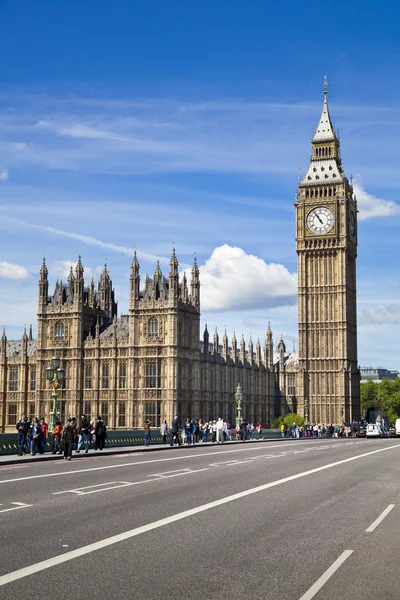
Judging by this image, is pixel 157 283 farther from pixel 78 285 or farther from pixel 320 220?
pixel 320 220

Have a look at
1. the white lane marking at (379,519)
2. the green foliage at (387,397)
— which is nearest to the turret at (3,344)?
the green foliage at (387,397)

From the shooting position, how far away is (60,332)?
292 ft

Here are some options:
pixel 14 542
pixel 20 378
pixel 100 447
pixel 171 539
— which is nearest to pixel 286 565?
pixel 171 539

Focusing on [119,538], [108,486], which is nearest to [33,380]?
[108,486]

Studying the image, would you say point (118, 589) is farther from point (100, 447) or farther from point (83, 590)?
point (100, 447)

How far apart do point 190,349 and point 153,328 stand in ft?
14.9

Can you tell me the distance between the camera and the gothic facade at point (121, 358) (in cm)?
8262

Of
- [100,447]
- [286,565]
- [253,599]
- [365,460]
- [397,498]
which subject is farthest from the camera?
[100,447]

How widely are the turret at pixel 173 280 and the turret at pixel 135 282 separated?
401 cm

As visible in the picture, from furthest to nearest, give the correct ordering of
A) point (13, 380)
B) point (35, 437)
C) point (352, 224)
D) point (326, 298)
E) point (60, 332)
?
point (352, 224), point (326, 298), point (13, 380), point (60, 332), point (35, 437)

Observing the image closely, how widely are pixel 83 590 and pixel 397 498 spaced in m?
10.9

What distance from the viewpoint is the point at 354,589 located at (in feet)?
32.4

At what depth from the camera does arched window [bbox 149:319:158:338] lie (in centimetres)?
8362

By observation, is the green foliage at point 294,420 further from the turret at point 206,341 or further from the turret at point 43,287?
the turret at point 43,287
